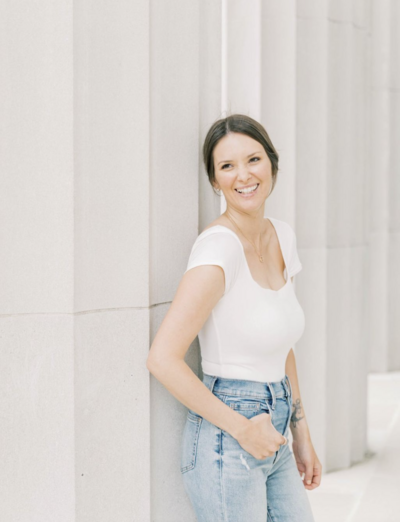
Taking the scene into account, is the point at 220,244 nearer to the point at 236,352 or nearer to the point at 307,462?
the point at 236,352

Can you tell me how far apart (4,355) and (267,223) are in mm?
1187

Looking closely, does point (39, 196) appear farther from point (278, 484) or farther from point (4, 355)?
point (278, 484)

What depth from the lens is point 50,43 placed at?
86.0 inches

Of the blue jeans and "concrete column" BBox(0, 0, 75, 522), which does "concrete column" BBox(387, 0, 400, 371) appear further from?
"concrete column" BBox(0, 0, 75, 522)

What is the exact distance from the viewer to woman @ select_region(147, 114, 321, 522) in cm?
236

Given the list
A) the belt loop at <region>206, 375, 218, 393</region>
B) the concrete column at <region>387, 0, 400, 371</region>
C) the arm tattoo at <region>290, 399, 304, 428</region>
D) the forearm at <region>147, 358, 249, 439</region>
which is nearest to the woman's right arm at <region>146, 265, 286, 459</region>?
the forearm at <region>147, 358, 249, 439</region>

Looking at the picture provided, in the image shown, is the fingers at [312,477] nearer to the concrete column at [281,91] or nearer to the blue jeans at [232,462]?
the blue jeans at [232,462]

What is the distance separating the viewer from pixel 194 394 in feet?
7.77

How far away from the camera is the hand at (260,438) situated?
2.42m

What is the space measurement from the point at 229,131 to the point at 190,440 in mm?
1074

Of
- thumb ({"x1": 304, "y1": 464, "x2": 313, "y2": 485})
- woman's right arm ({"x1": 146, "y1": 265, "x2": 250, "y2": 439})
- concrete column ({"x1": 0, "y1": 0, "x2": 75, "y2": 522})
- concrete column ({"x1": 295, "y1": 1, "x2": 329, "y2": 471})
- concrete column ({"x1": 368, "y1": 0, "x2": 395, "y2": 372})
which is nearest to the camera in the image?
concrete column ({"x1": 0, "y1": 0, "x2": 75, "y2": 522})

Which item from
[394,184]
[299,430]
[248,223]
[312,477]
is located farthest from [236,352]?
[394,184]

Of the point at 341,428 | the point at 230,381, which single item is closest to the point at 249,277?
the point at 230,381

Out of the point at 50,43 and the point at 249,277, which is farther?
the point at 249,277
